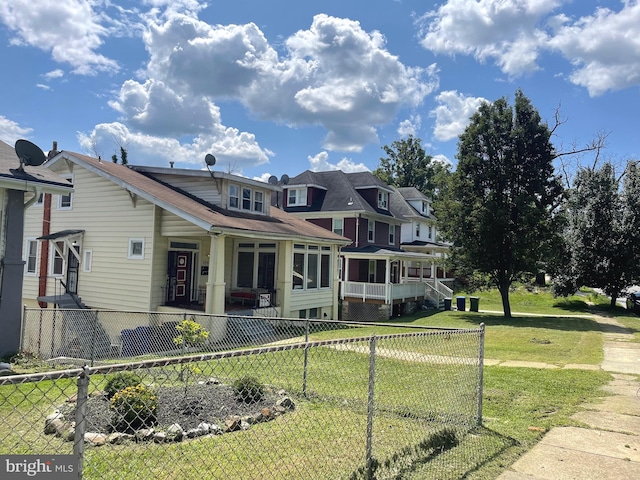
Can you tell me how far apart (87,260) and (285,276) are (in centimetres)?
730

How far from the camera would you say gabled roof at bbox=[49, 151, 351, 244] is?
45.1 feet

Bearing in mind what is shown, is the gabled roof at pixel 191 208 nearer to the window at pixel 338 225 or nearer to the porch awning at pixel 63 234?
the porch awning at pixel 63 234

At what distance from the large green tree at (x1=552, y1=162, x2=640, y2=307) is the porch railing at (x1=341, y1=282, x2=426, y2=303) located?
9.32 m

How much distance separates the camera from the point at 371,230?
29438 mm

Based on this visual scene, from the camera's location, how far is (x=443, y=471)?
4.25 metres

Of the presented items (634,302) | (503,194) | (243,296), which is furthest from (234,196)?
(634,302)

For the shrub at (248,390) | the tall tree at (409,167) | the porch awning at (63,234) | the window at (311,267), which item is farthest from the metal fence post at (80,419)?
the tall tree at (409,167)

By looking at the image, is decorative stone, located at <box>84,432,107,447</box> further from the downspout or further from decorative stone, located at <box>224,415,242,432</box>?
the downspout

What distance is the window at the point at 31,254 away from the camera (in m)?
18.2

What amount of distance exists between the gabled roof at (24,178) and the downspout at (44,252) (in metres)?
7.31

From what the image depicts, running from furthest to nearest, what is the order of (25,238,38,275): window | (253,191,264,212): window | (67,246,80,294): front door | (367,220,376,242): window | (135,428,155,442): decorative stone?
(367,220,376,242): window
(253,191,264,212): window
(25,238,38,275): window
(67,246,80,294): front door
(135,428,155,442): decorative stone

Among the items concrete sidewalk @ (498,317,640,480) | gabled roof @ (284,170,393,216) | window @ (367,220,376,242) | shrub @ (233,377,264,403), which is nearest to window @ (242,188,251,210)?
gabled roof @ (284,170,393,216)

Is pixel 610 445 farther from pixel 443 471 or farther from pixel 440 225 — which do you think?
pixel 440 225

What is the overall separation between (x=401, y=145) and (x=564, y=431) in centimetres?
5552
